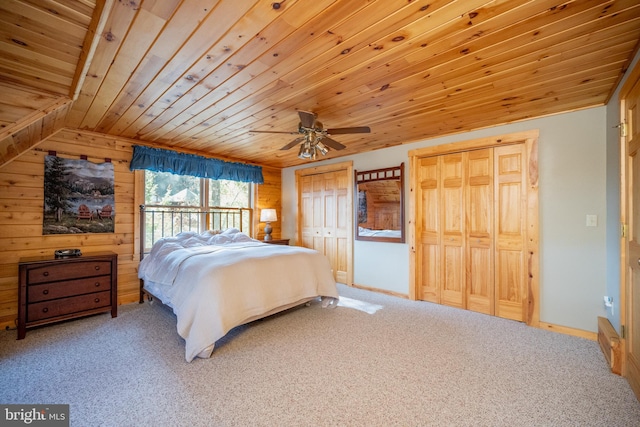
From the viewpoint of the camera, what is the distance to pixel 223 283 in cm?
256

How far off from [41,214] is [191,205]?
5.76 feet

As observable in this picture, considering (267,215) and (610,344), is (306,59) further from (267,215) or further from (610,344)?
(267,215)

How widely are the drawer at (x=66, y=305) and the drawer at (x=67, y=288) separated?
5cm

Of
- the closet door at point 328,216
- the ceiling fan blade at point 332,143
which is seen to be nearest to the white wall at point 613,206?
the ceiling fan blade at point 332,143

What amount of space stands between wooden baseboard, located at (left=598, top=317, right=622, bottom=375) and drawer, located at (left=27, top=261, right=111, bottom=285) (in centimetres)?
483

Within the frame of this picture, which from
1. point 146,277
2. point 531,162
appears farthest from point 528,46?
point 146,277

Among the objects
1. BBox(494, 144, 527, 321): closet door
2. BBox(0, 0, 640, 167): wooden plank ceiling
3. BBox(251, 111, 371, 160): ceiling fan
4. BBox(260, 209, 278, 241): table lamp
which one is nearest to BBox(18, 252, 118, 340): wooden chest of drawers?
BBox(0, 0, 640, 167): wooden plank ceiling

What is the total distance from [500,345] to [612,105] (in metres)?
2.41

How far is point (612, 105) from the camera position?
99.3 inches

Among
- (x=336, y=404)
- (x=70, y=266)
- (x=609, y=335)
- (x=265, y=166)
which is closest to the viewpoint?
(x=336, y=404)

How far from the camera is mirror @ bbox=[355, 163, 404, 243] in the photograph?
419cm

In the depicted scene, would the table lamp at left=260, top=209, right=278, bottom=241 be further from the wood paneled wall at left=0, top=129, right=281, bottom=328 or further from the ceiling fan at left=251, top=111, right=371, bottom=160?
the ceiling fan at left=251, top=111, right=371, bottom=160

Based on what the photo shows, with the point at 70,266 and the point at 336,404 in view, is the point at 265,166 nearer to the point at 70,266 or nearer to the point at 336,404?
the point at 70,266

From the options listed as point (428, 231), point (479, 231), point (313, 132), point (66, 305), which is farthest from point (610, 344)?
point (66, 305)
